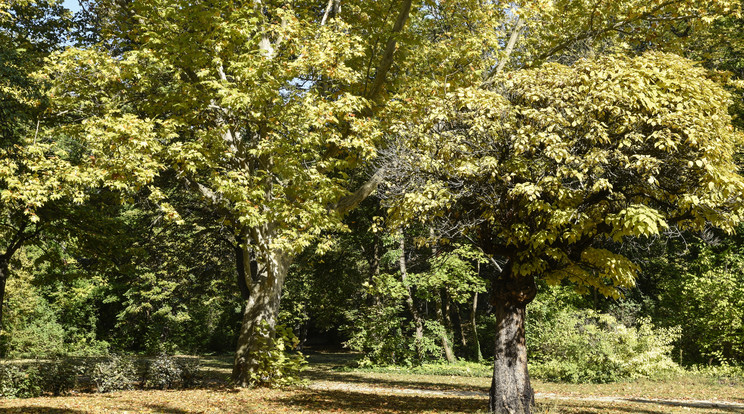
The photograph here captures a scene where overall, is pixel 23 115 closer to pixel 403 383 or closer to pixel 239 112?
pixel 239 112

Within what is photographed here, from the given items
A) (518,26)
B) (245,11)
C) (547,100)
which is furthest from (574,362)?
(245,11)

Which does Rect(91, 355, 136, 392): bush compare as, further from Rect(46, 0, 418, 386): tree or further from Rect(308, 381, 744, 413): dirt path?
Rect(308, 381, 744, 413): dirt path

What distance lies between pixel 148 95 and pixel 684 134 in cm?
1096

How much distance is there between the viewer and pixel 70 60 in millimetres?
10336

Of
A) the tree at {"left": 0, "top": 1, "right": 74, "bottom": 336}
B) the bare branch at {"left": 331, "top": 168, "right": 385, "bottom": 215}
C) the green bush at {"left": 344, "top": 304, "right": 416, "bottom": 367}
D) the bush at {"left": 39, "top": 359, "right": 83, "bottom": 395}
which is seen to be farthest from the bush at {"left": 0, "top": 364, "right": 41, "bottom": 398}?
the green bush at {"left": 344, "top": 304, "right": 416, "bottom": 367}

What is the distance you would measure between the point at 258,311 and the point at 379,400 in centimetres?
361

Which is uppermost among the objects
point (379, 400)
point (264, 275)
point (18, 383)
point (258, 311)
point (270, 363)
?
point (264, 275)

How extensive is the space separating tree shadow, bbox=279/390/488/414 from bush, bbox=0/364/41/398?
19.9 ft

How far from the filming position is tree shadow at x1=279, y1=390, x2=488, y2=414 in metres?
9.18

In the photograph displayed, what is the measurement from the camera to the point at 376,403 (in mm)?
10211

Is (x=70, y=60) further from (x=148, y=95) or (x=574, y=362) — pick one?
(x=574, y=362)

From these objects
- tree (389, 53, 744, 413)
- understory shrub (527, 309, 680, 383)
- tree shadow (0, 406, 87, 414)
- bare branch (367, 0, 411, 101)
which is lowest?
tree shadow (0, 406, 87, 414)

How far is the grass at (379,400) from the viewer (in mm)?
9102

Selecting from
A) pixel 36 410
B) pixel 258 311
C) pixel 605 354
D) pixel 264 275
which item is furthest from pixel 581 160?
pixel 605 354
